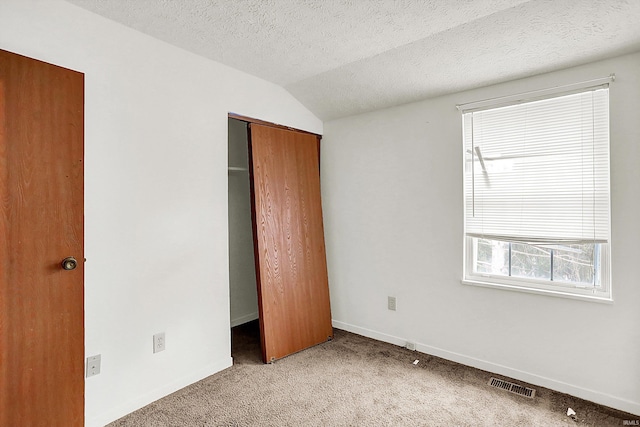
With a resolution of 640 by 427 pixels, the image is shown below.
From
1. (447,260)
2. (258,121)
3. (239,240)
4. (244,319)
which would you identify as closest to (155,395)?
(244,319)

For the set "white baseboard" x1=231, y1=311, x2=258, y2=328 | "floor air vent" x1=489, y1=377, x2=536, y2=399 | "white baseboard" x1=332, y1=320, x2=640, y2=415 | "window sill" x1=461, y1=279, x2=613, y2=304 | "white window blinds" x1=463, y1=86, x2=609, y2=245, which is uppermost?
"white window blinds" x1=463, y1=86, x2=609, y2=245

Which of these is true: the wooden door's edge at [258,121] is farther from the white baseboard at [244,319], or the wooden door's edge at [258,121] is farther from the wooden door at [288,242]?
the white baseboard at [244,319]

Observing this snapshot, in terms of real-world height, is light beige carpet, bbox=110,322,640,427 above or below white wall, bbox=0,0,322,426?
below

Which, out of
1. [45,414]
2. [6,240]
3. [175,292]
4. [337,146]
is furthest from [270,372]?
[337,146]

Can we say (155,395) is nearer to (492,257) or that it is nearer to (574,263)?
(492,257)

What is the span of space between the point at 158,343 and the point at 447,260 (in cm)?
219

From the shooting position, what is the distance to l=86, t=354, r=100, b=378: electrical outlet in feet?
6.47

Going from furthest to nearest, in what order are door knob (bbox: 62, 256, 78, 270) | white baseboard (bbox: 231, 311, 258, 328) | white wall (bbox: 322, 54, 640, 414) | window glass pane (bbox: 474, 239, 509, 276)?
white baseboard (bbox: 231, 311, 258, 328)
window glass pane (bbox: 474, 239, 509, 276)
white wall (bbox: 322, 54, 640, 414)
door knob (bbox: 62, 256, 78, 270)

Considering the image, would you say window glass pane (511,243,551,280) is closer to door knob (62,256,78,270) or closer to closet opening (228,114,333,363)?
closet opening (228,114,333,363)

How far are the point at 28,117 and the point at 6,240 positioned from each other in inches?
22.9

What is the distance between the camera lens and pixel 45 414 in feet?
5.63

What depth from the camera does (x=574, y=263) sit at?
7.77 feet

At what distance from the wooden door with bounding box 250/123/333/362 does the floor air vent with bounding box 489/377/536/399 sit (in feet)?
4.55

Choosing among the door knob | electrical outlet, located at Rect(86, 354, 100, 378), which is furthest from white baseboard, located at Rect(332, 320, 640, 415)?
the door knob
